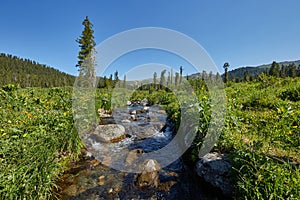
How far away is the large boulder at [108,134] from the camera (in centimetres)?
564

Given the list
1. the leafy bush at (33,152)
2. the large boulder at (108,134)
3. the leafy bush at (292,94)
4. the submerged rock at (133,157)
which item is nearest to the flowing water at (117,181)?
the submerged rock at (133,157)

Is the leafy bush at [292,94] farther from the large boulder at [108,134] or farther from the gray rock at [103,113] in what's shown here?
the gray rock at [103,113]

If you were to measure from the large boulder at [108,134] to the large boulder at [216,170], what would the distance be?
3.24m

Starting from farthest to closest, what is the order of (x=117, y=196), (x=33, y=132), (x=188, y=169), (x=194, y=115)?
(x=194, y=115) < (x=188, y=169) < (x=33, y=132) < (x=117, y=196)

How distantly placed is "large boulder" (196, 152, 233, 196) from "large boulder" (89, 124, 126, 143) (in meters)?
3.24

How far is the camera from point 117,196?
3.09m

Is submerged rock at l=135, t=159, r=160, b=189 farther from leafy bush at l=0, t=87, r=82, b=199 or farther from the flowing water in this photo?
leafy bush at l=0, t=87, r=82, b=199

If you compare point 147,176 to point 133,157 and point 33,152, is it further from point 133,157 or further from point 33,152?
point 33,152

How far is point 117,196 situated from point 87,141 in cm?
→ 250

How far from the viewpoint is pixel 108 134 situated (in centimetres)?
585

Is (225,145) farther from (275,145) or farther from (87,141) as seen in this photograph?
(87,141)

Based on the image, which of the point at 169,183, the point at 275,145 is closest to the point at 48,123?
the point at 169,183

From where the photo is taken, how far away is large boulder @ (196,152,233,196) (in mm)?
2818

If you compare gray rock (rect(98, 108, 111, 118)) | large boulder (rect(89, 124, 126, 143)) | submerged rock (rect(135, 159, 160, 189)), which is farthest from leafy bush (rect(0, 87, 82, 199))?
gray rock (rect(98, 108, 111, 118))
